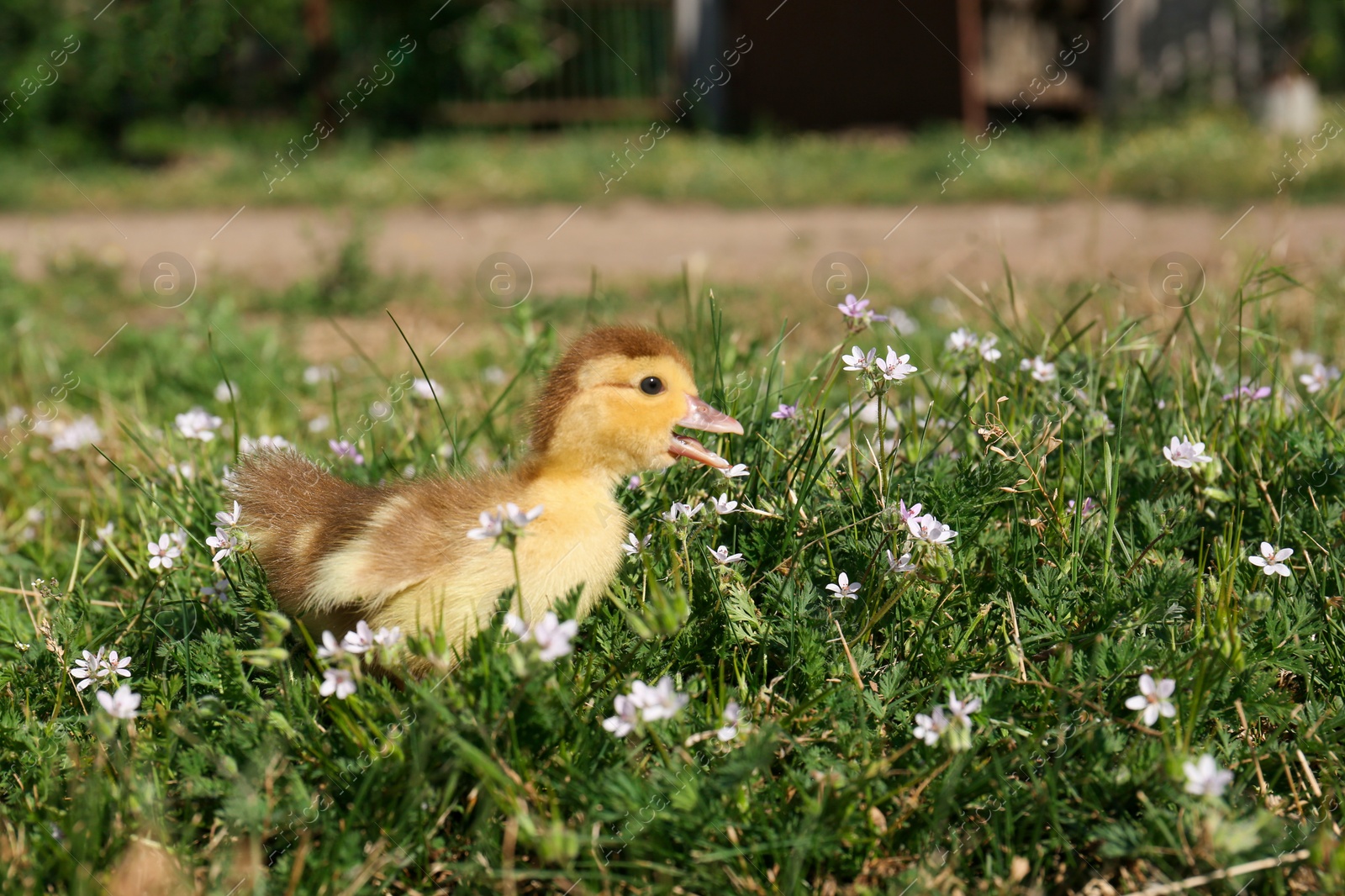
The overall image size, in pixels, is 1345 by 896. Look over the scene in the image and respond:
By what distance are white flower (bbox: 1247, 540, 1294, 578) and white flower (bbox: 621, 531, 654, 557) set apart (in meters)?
1.27

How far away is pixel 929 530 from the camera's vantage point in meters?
2.29

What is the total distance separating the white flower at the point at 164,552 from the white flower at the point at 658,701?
3.95ft

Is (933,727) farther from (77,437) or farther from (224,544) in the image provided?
(77,437)

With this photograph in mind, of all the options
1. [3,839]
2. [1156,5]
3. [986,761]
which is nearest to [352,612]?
[3,839]

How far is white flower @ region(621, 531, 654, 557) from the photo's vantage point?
246 cm

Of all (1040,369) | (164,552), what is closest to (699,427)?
(1040,369)

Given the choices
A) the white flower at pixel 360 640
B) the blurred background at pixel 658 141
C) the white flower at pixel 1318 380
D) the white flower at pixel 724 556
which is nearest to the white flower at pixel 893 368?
the white flower at pixel 724 556

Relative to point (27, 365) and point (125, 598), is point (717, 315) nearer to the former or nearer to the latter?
point (125, 598)

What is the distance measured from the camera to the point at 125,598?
288 cm

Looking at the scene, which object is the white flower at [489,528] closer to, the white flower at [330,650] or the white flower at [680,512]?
the white flower at [330,650]

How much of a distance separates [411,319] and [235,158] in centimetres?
905

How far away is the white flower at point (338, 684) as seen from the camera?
196 cm

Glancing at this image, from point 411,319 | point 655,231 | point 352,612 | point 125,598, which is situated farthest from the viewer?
point 655,231

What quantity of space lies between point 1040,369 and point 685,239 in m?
7.66
